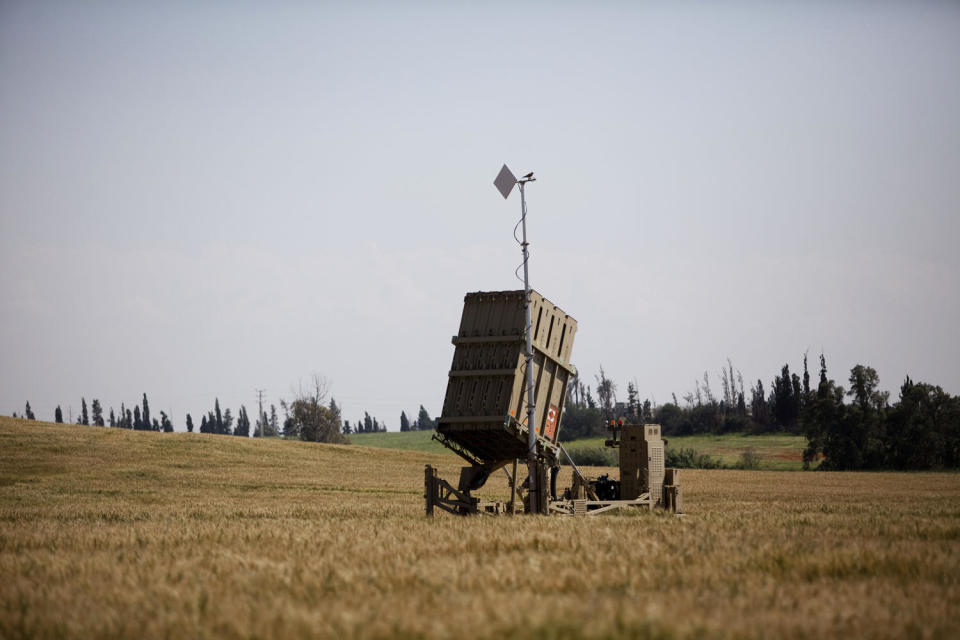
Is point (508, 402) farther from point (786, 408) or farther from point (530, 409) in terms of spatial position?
point (786, 408)

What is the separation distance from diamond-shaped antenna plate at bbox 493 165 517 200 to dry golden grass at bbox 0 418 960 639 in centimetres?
764

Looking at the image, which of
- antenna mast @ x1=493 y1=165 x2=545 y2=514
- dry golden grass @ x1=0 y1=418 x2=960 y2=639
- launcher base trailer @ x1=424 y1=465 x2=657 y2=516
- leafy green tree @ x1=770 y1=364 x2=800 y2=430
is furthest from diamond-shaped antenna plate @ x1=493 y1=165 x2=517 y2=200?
leafy green tree @ x1=770 y1=364 x2=800 y2=430

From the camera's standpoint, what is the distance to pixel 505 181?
22.1 meters

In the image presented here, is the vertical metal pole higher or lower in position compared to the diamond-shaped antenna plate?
lower

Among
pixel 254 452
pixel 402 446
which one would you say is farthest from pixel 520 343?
pixel 402 446

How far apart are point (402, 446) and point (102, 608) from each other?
149 meters

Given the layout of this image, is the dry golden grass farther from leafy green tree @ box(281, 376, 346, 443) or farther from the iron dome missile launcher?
leafy green tree @ box(281, 376, 346, 443)

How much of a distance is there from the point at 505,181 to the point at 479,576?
511 inches

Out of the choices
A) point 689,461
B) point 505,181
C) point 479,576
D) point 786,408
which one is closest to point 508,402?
point 505,181

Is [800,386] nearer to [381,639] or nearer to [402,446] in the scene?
[402,446]

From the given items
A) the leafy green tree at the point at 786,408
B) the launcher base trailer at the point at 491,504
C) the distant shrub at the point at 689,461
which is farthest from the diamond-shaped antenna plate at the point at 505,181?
the leafy green tree at the point at 786,408

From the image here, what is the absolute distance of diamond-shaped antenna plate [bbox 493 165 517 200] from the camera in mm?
22000

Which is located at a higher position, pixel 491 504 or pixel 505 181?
pixel 505 181

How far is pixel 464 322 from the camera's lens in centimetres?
2130
